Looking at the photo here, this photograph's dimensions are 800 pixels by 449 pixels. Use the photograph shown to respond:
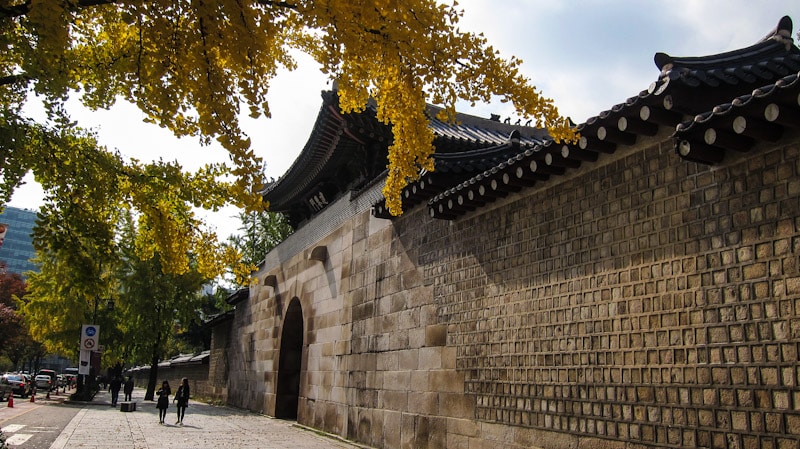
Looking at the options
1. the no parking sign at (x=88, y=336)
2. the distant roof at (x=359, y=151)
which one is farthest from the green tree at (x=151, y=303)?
the distant roof at (x=359, y=151)

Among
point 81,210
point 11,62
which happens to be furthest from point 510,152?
point 11,62

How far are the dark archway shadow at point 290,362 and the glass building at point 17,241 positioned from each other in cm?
13470

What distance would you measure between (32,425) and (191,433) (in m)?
4.58

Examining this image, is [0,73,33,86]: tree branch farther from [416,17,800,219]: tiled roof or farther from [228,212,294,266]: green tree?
[228,212,294,266]: green tree

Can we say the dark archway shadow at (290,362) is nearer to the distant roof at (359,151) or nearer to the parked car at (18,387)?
the distant roof at (359,151)

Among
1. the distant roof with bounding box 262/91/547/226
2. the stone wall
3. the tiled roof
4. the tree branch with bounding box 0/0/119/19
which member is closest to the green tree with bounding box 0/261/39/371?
the distant roof with bounding box 262/91/547/226

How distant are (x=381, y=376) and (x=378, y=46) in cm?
739

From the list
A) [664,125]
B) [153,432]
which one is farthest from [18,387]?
[664,125]

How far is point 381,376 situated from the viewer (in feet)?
36.8

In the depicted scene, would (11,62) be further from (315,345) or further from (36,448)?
(315,345)

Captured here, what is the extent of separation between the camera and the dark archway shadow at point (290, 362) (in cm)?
1775

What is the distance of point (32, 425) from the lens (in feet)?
50.5

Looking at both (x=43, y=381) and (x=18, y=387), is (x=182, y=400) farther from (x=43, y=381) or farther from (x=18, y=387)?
(x=43, y=381)

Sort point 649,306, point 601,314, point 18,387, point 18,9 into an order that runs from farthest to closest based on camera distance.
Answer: point 18,387
point 601,314
point 649,306
point 18,9
